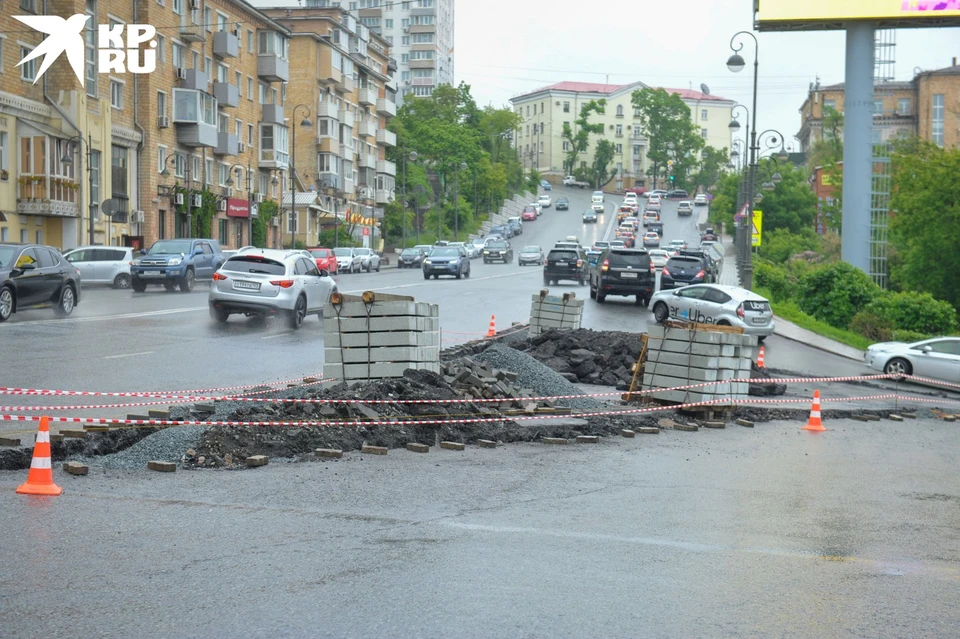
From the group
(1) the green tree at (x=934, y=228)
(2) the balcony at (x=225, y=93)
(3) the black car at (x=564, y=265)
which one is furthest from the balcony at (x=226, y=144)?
(1) the green tree at (x=934, y=228)

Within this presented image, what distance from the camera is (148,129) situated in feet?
197

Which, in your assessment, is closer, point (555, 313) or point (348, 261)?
point (555, 313)

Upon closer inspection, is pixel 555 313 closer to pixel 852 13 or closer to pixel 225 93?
pixel 852 13

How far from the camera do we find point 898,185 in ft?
170

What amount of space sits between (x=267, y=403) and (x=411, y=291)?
29.4 meters

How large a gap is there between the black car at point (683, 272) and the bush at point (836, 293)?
14.4 ft

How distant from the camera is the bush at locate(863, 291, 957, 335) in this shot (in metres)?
35.8

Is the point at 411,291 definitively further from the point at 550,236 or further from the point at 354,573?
the point at 550,236

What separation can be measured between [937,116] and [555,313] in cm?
8783

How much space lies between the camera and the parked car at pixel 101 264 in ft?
135

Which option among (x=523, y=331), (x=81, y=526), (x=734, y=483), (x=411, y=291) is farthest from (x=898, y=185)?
(x=81, y=526)

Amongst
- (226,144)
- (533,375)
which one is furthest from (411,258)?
(533,375)

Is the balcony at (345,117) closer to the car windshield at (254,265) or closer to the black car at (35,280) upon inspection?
the black car at (35,280)

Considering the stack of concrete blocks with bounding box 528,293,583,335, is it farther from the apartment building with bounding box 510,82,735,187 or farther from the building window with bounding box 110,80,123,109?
the apartment building with bounding box 510,82,735,187
